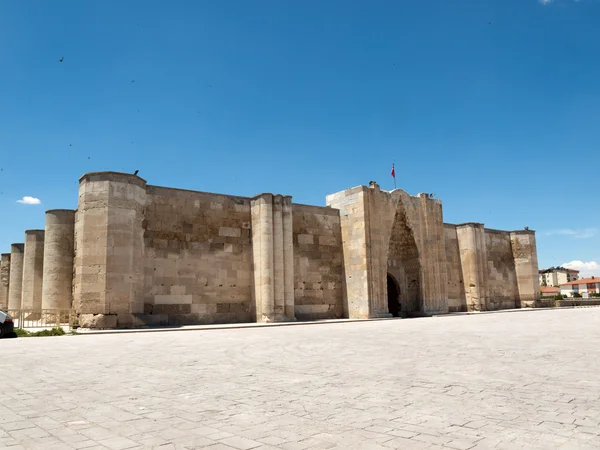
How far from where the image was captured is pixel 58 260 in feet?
65.4

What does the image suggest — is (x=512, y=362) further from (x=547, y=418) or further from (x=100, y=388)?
(x=100, y=388)

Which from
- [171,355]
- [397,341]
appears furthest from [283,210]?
[171,355]

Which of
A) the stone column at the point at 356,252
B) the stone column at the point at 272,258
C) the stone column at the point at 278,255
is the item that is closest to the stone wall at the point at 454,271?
the stone column at the point at 356,252

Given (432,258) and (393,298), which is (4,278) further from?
(432,258)

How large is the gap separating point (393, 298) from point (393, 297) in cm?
6

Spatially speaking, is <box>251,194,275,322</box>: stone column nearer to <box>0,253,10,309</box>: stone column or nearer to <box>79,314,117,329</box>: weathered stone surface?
<box>79,314,117,329</box>: weathered stone surface

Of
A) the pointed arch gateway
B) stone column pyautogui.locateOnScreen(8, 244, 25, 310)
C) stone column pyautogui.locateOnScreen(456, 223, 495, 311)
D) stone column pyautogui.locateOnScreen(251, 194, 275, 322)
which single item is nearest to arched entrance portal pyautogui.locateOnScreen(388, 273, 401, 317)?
the pointed arch gateway

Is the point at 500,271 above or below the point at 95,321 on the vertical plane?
above

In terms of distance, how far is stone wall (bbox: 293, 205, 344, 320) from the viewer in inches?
915

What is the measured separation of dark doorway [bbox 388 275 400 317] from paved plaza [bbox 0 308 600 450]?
58.7 ft

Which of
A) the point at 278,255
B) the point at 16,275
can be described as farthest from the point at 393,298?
the point at 16,275

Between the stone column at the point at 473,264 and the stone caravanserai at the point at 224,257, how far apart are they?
2208 millimetres

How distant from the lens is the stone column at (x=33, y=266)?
74.6 ft

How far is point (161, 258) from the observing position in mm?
19391
